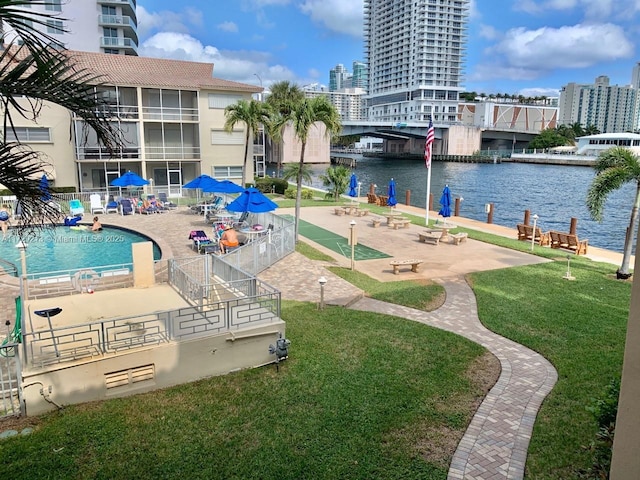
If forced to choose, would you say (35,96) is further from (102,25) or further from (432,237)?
(102,25)

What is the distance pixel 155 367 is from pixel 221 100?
32638 millimetres

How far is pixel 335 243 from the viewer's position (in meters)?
22.3

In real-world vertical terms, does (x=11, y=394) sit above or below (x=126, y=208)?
below

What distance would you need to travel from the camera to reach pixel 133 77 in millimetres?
35375

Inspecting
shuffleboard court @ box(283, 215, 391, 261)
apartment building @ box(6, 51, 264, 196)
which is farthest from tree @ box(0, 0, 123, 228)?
apartment building @ box(6, 51, 264, 196)

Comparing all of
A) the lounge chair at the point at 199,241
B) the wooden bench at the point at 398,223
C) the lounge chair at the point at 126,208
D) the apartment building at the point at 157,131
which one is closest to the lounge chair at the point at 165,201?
the apartment building at the point at 157,131

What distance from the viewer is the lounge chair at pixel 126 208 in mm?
27837

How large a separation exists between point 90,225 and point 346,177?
19251 mm

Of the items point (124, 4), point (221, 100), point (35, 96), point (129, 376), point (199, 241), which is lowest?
point (129, 376)

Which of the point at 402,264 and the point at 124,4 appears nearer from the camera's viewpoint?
the point at 402,264

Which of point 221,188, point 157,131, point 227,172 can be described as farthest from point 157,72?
point 221,188

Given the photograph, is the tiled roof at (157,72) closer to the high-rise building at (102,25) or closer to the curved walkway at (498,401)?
the high-rise building at (102,25)

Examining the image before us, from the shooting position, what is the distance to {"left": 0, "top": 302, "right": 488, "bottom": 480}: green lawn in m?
6.60

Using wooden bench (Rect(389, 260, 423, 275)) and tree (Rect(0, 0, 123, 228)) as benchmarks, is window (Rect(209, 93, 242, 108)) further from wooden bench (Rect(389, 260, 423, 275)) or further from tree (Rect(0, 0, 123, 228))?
tree (Rect(0, 0, 123, 228))
